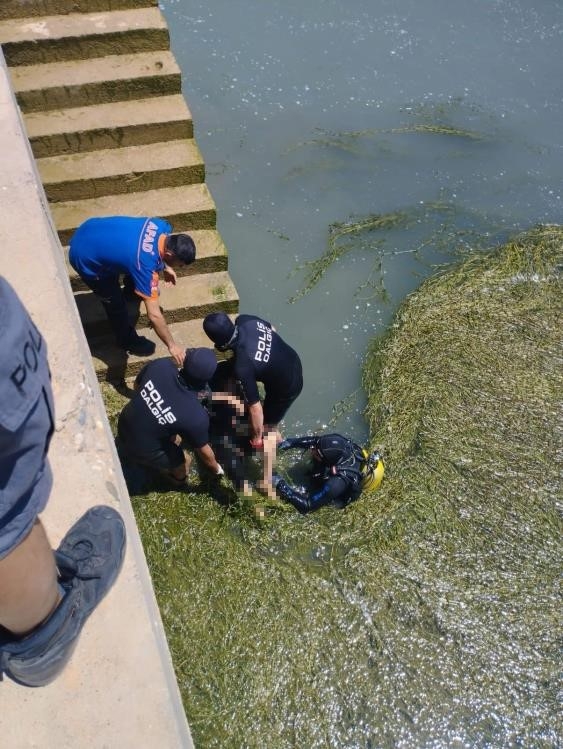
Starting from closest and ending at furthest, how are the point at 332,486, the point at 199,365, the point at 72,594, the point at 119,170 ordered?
the point at 72,594
the point at 199,365
the point at 332,486
the point at 119,170

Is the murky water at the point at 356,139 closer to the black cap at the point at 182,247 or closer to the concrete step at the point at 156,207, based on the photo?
the concrete step at the point at 156,207

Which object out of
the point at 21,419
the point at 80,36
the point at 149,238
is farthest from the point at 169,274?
the point at 21,419

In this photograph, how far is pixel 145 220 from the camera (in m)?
4.39

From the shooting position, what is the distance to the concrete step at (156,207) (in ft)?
17.3

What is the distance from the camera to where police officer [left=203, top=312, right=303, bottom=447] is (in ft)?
13.8

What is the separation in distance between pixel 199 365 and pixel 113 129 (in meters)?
2.44

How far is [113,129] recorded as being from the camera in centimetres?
534

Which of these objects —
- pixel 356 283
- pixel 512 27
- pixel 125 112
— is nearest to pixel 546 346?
pixel 356 283

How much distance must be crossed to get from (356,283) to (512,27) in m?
4.56

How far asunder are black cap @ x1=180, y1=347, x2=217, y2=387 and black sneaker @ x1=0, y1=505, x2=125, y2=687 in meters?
1.16

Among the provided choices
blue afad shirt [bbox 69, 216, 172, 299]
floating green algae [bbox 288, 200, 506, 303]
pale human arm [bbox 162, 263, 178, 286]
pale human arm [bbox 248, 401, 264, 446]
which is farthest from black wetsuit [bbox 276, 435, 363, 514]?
floating green algae [bbox 288, 200, 506, 303]

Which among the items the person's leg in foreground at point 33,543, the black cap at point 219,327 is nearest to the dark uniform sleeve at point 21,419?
the person's leg in foreground at point 33,543

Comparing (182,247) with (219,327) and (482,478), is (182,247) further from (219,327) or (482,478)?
(482,478)

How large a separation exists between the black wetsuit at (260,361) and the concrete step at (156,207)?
52.3 inches
